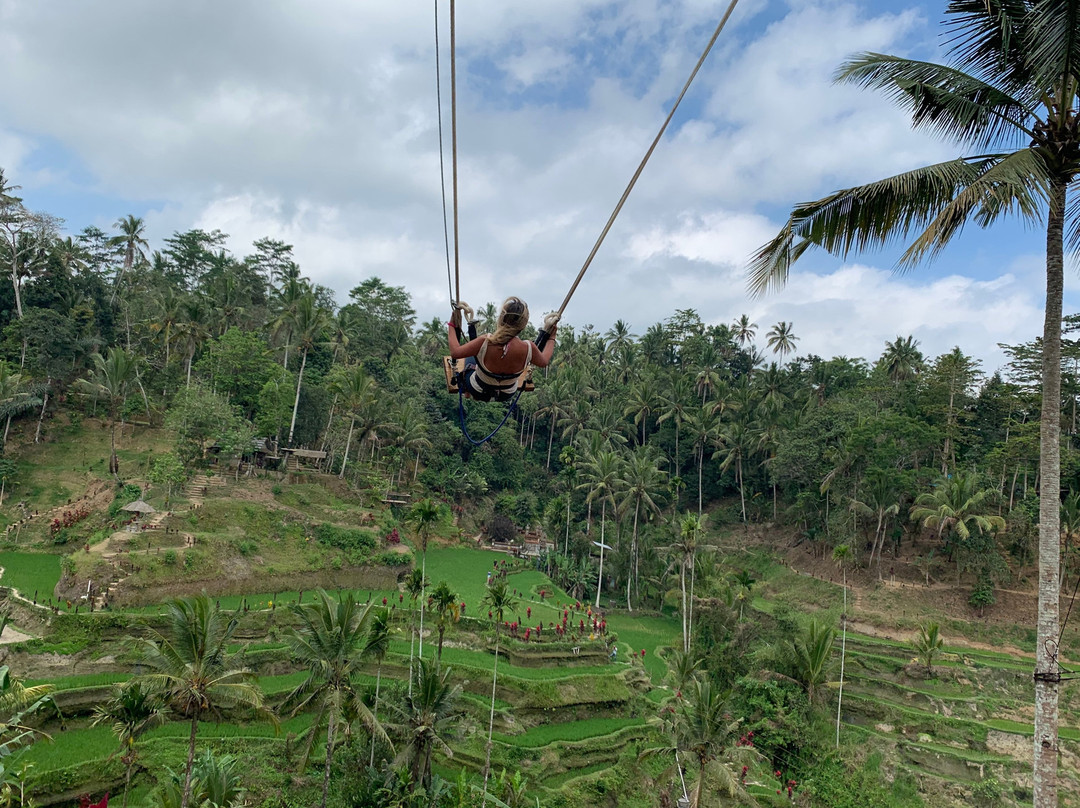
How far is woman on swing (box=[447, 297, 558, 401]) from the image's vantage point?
5320 mm

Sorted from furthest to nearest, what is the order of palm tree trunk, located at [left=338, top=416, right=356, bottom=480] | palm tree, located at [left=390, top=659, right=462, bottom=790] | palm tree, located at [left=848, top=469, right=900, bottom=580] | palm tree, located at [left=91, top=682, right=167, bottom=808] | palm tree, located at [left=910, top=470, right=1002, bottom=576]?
palm tree trunk, located at [left=338, top=416, right=356, bottom=480], palm tree, located at [left=848, top=469, right=900, bottom=580], palm tree, located at [left=910, top=470, right=1002, bottom=576], palm tree, located at [left=390, top=659, right=462, bottom=790], palm tree, located at [left=91, top=682, right=167, bottom=808]

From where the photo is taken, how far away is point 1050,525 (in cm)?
590

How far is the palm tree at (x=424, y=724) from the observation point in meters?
15.9

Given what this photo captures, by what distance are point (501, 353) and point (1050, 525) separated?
5.37m

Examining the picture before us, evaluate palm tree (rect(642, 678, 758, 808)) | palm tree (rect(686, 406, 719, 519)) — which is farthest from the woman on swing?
palm tree (rect(686, 406, 719, 519))

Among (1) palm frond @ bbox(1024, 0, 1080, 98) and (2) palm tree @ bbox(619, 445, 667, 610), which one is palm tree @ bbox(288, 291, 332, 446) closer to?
(2) palm tree @ bbox(619, 445, 667, 610)

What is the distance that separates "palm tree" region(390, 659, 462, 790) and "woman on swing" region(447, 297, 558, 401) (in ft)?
39.9

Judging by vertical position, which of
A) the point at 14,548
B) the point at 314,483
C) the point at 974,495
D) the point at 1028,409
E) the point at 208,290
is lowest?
the point at 14,548

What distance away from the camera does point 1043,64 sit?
5.58 metres

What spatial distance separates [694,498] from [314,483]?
32.3 m

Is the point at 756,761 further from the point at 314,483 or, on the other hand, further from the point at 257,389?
the point at 257,389

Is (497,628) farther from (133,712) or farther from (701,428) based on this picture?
(701,428)

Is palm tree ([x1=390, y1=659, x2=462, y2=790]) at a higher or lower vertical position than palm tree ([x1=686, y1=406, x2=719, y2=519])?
lower

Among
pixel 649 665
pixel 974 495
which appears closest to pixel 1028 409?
pixel 974 495
